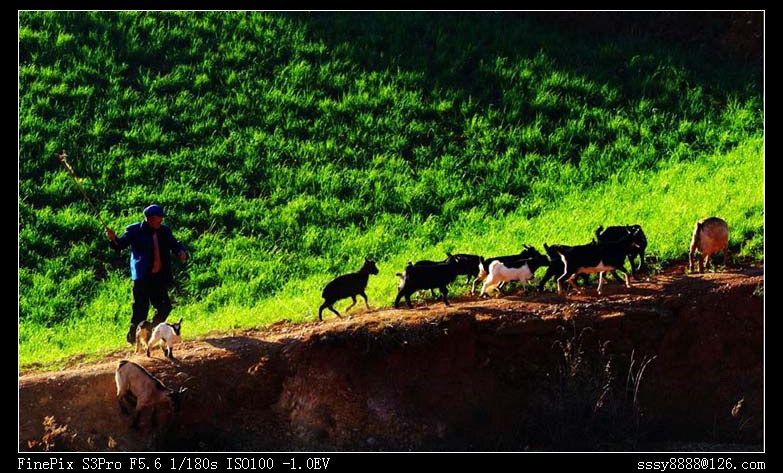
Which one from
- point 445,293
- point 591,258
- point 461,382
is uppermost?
point 591,258

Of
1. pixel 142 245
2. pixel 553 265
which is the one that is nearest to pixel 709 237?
pixel 553 265

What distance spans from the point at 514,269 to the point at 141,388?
4212 millimetres

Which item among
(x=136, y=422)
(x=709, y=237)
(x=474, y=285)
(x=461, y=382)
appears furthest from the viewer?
(x=709, y=237)

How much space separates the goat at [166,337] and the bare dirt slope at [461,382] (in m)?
0.19

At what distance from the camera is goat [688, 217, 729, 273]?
1501cm

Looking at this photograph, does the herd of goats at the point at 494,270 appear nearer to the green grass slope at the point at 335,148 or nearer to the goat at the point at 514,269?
the goat at the point at 514,269

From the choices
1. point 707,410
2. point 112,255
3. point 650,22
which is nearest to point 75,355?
point 112,255

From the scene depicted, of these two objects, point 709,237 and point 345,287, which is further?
point 709,237

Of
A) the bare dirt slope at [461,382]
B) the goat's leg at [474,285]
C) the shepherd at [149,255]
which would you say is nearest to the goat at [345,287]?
the bare dirt slope at [461,382]

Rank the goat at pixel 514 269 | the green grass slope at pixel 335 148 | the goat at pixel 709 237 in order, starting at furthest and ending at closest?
the green grass slope at pixel 335 148 < the goat at pixel 709 237 < the goat at pixel 514 269

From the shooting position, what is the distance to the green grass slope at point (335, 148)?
17047 millimetres

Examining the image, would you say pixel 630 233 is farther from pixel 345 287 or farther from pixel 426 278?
pixel 345 287

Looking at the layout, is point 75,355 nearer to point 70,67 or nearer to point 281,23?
point 70,67

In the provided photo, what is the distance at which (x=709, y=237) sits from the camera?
15.0m
